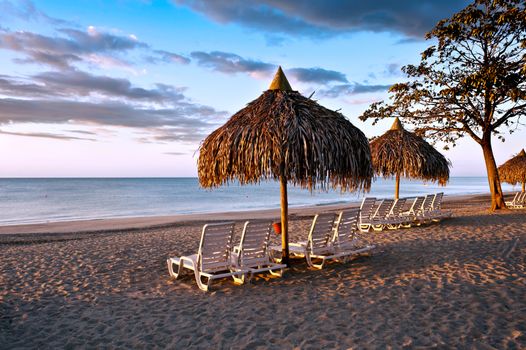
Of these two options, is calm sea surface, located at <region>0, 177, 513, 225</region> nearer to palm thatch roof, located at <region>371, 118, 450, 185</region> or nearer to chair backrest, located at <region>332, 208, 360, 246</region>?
palm thatch roof, located at <region>371, 118, 450, 185</region>

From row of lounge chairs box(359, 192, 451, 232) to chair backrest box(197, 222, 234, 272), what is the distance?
16.9 ft

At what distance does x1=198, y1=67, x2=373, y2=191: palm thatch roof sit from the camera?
5.68 m

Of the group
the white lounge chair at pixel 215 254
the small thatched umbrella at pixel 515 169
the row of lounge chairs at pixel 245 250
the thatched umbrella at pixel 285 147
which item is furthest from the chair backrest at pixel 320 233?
the small thatched umbrella at pixel 515 169

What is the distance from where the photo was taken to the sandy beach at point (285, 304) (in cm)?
370

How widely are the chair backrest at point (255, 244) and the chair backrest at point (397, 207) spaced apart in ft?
19.7

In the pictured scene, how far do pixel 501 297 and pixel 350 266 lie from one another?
222cm

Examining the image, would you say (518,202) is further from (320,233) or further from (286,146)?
(286,146)

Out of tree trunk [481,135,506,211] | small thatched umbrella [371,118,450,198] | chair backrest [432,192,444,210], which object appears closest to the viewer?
small thatched umbrella [371,118,450,198]

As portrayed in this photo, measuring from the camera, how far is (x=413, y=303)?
15.0 feet

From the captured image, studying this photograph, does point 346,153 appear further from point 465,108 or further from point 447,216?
point 465,108

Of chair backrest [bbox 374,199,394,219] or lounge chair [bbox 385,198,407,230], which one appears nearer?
chair backrest [bbox 374,199,394,219]

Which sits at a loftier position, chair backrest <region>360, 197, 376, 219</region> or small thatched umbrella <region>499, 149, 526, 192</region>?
small thatched umbrella <region>499, 149, 526, 192</region>

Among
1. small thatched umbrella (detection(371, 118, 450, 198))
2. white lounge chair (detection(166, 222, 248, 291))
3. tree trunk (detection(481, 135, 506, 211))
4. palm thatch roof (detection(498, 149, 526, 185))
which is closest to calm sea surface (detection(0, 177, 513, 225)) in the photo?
small thatched umbrella (detection(371, 118, 450, 198))

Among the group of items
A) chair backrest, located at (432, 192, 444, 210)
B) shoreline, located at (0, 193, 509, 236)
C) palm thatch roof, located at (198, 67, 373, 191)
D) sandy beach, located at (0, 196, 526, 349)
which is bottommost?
shoreline, located at (0, 193, 509, 236)
